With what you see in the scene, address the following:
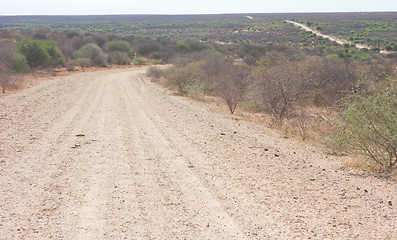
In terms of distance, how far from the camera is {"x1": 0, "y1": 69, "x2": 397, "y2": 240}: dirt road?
15.5 feet

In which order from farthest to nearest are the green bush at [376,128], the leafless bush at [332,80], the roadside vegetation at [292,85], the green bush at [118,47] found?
1. the green bush at [118,47]
2. the leafless bush at [332,80]
3. the roadside vegetation at [292,85]
4. the green bush at [376,128]

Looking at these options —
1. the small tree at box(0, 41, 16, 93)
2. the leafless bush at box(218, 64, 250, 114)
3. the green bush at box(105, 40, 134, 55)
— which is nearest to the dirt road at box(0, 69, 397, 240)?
the leafless bush at box(218, 64, 250, 114)

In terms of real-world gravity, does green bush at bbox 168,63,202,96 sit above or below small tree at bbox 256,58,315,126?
below

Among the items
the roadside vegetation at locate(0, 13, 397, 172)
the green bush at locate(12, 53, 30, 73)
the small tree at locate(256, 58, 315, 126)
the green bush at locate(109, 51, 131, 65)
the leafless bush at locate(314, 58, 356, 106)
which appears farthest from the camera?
the green bush at locate(109, 51, 131, 65)

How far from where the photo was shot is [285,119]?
1366 centimetres

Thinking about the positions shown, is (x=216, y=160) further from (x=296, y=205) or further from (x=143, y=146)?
(x=296, y=205)

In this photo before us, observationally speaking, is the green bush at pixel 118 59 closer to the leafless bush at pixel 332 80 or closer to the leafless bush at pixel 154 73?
the leafless bush at pixel 154 73

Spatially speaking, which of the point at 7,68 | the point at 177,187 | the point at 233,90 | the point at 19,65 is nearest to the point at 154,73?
the point at 7,68

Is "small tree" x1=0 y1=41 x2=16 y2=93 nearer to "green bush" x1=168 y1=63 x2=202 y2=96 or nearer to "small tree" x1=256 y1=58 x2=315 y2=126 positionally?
"green bush" x1=168 y1=63 x2=202 y2=96

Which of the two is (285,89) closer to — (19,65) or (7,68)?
(7,68)

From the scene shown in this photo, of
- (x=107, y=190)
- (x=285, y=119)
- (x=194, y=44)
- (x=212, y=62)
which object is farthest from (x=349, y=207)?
(x=194, y=44)

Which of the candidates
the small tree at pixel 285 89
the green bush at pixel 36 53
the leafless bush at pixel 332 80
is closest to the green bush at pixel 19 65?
the green bush at pixel 36 53

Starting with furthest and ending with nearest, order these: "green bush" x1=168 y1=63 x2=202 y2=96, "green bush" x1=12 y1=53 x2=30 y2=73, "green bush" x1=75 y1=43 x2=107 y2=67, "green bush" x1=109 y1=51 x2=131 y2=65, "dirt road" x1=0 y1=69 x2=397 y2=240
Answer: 1. "green bush" x1=109 y1=51 x2=131 y2=65
2. "green bush" x1=75 y1=43 x2=107 y2=67
3. "green bush" x1=12 y1=53 x2=30 y2=73
4. "green bush" x1=168 y1=63 x2=202 y2=96
5. "dirt road" x1=0 y1=69 x2=397 y2=240

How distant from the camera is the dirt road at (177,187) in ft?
15.5
